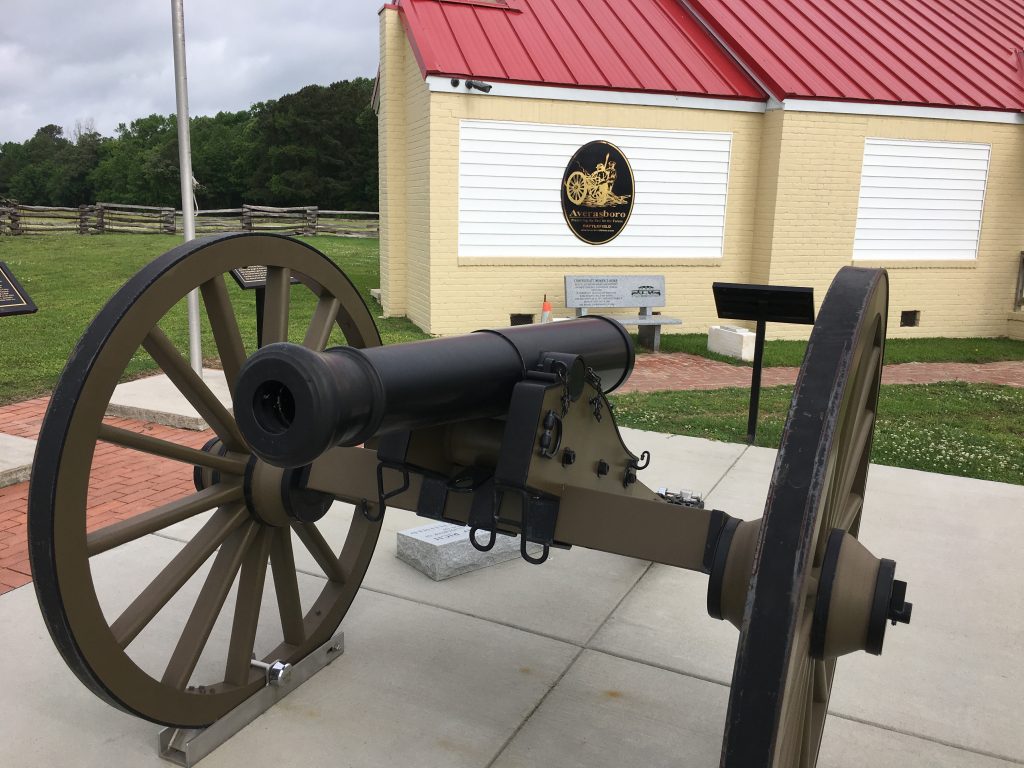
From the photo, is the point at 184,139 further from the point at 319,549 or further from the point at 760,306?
the point at 319,549

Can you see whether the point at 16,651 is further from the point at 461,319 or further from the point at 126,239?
the point at 126,239

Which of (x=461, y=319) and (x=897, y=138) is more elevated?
(x=897, y=138)

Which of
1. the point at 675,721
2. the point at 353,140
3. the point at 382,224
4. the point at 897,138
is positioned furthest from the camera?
the point at 353,140

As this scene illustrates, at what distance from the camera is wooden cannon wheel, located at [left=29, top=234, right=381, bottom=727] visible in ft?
7.20

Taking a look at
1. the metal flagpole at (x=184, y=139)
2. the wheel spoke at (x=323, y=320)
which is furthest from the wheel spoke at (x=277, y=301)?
the metal flagpole at (x=184, y=139)

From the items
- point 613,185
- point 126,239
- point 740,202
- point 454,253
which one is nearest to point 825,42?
point 740,202

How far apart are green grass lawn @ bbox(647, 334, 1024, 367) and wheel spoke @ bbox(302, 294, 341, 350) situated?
8.31 metres

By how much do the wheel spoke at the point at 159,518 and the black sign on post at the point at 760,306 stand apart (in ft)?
14.1

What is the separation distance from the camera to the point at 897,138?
12.3 meters

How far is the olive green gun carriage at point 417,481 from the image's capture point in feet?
5.19

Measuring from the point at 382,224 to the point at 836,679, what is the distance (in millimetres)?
11357

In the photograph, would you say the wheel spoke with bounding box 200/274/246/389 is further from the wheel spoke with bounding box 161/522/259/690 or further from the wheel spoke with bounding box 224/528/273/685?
the wheel spoke with bounding box 224/528/273/685

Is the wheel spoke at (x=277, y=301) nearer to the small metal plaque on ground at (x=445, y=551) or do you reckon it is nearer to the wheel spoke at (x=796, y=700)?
the small metal plaque on ground at (x=445, y=551)

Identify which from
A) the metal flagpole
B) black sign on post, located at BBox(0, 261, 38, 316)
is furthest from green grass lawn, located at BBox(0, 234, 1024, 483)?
black sign on post, located at BBox(0, 261, 38, 316)
